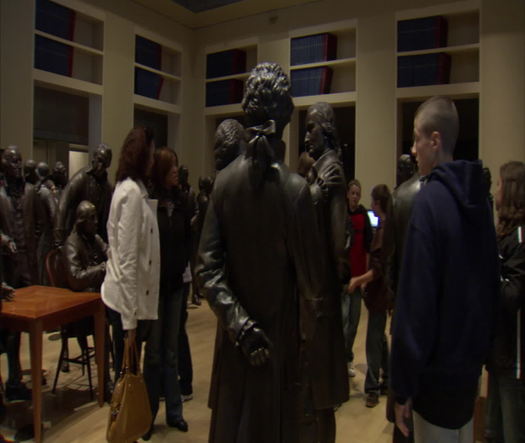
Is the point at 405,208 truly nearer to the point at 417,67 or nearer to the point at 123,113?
the point at 417,67

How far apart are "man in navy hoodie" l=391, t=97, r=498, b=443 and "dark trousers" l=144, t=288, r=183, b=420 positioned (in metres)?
1.64

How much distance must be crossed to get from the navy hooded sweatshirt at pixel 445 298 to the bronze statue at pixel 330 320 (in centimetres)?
80

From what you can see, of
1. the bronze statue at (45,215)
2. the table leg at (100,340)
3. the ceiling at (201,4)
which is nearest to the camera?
the table leg at (100,340)

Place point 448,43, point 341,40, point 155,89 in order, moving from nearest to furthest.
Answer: point 448,43, point 341,40, point 155,89

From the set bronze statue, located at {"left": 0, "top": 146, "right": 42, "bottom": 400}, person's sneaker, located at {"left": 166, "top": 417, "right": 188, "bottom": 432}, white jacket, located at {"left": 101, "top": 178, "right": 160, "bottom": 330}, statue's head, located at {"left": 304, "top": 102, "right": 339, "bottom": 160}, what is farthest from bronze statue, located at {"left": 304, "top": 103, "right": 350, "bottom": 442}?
bronze statue, located at {"left": 0, "top": 146, "right": 42, "bottom": 400}

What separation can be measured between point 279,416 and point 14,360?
8.21 ft

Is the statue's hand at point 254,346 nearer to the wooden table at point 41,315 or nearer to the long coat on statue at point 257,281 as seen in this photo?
the long coat on statue at point 257,281

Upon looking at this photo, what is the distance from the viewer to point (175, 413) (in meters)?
3.04

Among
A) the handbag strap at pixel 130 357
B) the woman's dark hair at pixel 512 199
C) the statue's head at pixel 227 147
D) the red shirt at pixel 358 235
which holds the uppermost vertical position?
the statue's head at pixel 227 147

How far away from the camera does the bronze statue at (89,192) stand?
4008mm

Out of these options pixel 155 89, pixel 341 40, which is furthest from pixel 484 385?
pixel 155 89

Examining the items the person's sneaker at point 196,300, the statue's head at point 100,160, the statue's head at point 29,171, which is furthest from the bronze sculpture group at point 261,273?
the person's sneaker at point 196,300

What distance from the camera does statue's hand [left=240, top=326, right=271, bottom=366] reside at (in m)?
1.55

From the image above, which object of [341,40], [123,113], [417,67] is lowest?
[123,113]
